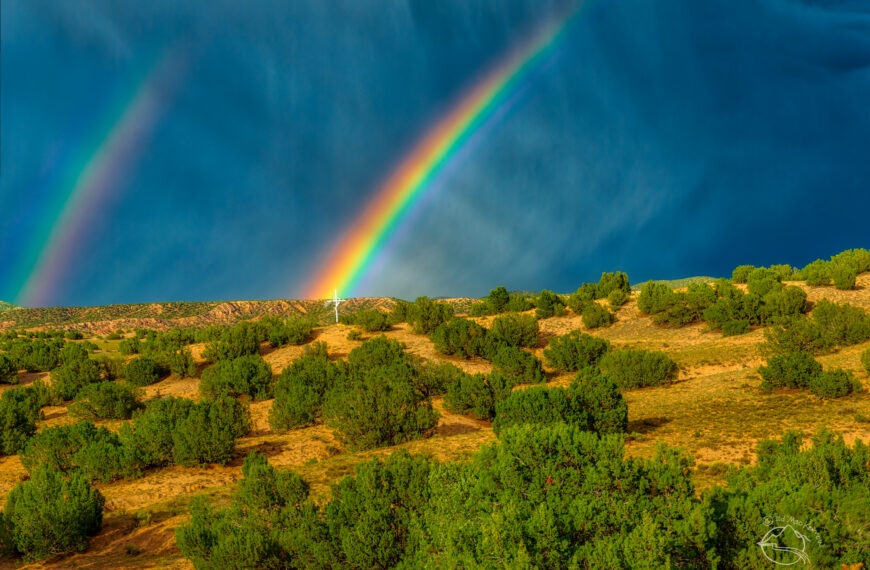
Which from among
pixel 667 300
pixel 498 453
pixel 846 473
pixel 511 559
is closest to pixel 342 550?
pixel 498 453

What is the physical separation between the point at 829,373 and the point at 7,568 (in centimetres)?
2211

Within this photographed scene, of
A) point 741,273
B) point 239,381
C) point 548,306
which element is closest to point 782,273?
point 741,273

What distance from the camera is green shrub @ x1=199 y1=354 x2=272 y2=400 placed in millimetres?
25891

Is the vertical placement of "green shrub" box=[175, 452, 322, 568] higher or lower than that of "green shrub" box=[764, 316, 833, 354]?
lower

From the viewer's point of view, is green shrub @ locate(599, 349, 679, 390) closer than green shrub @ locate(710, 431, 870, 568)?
No

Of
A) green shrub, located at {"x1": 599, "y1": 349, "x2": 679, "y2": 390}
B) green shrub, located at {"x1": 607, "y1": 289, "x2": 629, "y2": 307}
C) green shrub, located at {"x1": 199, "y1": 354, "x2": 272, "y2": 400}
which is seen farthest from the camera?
green shrub, located at {"x1": 607, "y1": 289, "x2": 629, "y2": 307}

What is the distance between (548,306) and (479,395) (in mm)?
25409

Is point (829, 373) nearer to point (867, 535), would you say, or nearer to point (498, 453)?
point (867, 535)

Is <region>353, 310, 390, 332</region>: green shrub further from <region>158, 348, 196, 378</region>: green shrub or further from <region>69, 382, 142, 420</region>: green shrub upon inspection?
<region>69, 382, 142, 420</region>: green shrub

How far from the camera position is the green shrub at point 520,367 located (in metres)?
24.6

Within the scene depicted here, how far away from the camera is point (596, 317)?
37.6 m

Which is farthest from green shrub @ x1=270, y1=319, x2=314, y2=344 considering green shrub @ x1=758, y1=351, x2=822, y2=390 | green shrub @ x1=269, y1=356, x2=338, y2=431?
green shrub @ x1=758, y1=351, x2=822, y2=390

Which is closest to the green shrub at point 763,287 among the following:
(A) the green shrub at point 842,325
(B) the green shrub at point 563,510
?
(A) the green shrub at point 842,325

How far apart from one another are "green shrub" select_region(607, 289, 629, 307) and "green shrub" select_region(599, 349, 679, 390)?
750 inches
